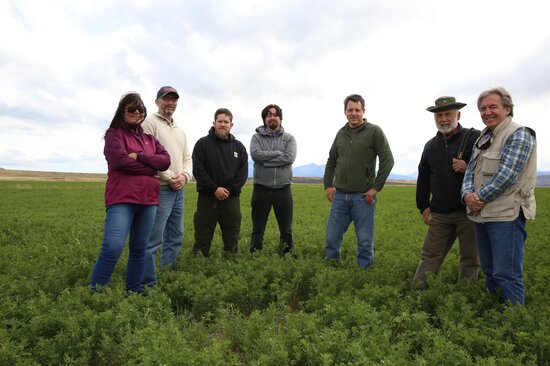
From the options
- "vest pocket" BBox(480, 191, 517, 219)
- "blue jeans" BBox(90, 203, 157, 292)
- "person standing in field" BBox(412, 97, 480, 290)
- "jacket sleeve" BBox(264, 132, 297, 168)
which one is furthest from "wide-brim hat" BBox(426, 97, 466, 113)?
"blue jeans" BBox(90, 203, 157, 292)

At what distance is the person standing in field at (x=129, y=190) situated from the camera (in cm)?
444

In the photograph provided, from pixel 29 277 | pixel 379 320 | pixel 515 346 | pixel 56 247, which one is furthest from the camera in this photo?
pixel 56 247

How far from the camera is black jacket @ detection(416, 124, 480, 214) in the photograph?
190 inches

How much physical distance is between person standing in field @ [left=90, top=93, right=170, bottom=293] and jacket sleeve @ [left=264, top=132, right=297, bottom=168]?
2246mm

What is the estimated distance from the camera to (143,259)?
483cm

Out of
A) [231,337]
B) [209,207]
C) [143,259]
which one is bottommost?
[231,337]

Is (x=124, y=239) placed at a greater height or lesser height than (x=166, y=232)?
greater

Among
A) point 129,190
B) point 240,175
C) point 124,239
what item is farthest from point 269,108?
point 124,239

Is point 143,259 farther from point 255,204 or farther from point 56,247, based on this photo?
point 56,247

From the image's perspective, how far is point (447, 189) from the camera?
491 centimetres

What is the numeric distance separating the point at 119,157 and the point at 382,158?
12.5ft

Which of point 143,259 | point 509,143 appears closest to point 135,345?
point 143,259

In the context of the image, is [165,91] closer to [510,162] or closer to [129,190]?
[129,190]

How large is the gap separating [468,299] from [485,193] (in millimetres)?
1401
